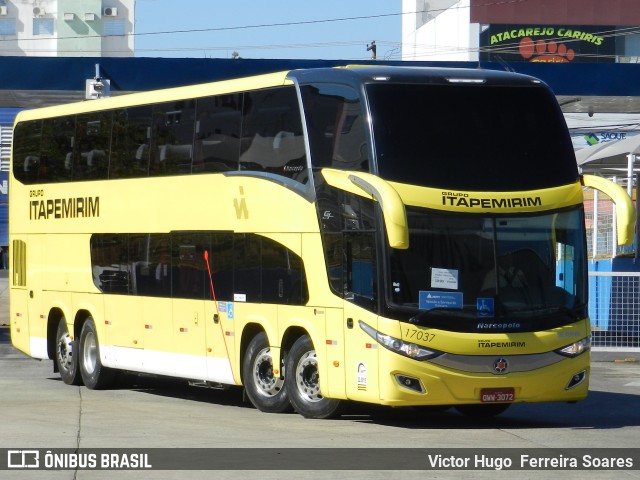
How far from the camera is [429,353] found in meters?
14.9

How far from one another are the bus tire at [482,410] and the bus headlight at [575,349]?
4.77 feet

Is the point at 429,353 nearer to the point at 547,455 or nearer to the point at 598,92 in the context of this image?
the point at 547,455

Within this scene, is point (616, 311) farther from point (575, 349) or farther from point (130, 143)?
point (575, 349)

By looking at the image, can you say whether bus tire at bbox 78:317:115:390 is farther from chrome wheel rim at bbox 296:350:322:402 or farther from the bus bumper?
the bus bumper

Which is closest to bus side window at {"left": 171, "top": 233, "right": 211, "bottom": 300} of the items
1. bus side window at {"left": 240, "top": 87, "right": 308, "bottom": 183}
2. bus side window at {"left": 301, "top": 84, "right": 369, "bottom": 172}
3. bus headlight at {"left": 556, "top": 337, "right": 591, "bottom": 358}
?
bus side window at {"left": 240, "top": 87, "right": 308, "bottom": 183}

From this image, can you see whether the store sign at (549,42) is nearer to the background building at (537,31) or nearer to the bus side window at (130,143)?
the background building at (537,31)

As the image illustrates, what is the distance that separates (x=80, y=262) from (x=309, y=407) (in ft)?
21.1

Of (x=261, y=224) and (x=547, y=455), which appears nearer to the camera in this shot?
(x=547, y=455)

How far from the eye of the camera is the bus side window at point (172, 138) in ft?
61.1

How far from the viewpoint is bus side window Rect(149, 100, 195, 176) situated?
1861 centimetres

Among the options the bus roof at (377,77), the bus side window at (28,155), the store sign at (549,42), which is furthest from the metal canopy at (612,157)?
the store sign at (549,42)

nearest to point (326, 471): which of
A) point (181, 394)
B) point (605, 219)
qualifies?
point (181, 394)

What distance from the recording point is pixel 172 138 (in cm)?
1891

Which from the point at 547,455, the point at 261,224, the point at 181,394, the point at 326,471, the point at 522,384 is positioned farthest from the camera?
the point at 181,394
